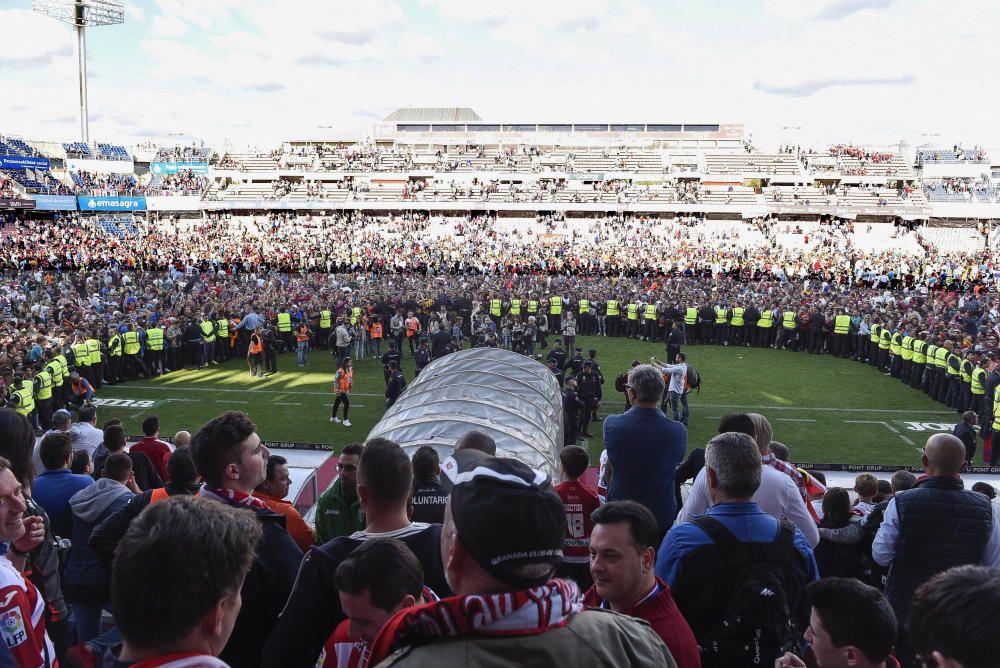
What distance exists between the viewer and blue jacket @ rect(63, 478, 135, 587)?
4.70m

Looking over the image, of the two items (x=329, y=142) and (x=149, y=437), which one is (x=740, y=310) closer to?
(x=149, y=437)

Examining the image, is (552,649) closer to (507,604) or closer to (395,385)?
(507,604)

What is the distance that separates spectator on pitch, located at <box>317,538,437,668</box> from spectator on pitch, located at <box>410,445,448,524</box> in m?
1.73

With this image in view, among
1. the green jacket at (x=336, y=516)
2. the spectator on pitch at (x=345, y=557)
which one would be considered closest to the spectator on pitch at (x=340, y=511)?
the green jacket at (x=336, y=516)

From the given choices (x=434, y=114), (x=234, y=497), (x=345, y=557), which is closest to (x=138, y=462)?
(x=234, y=497)

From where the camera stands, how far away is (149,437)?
716cm

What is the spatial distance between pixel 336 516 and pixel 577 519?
5.01ft

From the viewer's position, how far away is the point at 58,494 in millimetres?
4914

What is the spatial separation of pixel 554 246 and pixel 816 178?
25648mm

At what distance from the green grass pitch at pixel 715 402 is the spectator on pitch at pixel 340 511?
8.61 metres

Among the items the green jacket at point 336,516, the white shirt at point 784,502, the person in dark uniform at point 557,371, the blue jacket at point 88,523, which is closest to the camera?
the white shirt at point 784,502

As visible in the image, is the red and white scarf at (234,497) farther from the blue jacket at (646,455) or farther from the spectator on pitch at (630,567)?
the blue jacket at (646,455)

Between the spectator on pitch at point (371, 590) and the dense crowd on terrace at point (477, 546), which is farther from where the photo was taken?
the spectator on pitch at point (371, 590)

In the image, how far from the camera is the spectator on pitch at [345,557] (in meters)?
2.73
